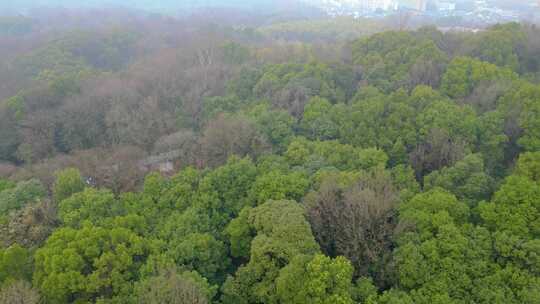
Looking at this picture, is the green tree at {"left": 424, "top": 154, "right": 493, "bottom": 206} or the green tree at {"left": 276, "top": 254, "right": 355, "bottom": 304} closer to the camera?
the green tree at {"left": 276, "top": 254, "right": 355, "bottom": 304}

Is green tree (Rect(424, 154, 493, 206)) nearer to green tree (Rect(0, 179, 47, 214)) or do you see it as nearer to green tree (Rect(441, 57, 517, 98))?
green tree (Rect(441, 57, 517, 98))

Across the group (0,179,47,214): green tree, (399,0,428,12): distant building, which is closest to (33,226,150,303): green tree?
(0,179,47,214): green tree

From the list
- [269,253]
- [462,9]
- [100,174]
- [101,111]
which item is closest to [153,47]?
[101,111]

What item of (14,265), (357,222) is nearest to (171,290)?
(14,265)

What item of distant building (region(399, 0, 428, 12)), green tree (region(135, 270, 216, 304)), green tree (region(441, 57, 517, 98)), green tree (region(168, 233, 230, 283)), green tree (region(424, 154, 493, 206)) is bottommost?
green tree (region(168, 233, 230, 283))

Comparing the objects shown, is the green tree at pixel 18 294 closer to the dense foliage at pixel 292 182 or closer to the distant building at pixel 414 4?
the dense foliage at pixel 292 182

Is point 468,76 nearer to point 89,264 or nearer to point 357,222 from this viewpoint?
point 357,222

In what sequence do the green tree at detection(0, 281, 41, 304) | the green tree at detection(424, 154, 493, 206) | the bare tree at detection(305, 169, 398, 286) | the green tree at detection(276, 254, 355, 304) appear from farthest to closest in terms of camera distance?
1. the green tree at detection(424, 154, 493, 206)
2. the bare tree at detection(305, 169, 398, 286)
3. the green tree at detection(276, 254, 355, 304)
4. the green tree at detection(0, 281, 41, 304)

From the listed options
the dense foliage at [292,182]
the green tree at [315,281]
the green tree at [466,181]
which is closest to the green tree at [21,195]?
the dense foliage at [292,182]

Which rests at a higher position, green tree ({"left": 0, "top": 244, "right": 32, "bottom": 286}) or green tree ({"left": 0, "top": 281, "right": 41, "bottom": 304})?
green tree ({"left": 0, "top": 281, "right": 41, "bottom": 304})
